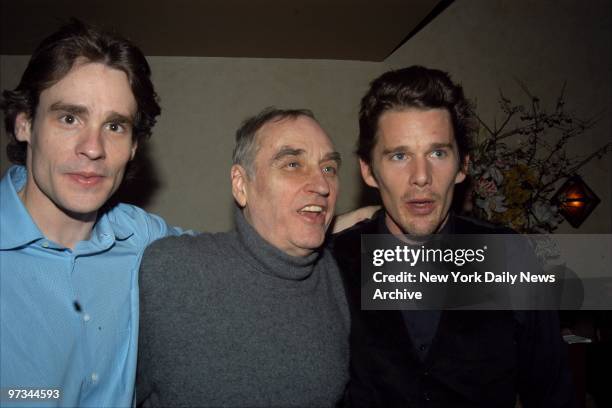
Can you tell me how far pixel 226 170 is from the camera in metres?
3.54

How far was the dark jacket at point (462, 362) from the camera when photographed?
1.53m

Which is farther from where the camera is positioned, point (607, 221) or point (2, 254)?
point (607, 221)

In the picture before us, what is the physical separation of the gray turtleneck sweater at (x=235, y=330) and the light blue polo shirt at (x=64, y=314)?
85 millimetres

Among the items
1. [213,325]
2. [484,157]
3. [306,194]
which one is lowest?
[213,325]

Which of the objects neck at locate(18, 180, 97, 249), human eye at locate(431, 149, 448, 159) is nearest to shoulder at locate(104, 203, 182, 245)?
neck at locate(18, 180, 97, 249)

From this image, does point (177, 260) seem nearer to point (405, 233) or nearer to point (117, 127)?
point (117, 127)

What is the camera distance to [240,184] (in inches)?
67.9

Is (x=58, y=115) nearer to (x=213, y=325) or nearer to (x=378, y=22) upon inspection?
(x=213, y=325)

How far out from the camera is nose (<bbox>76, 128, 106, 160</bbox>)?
1.37 metres

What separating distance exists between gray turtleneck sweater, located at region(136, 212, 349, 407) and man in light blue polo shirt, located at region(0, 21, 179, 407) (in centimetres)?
10

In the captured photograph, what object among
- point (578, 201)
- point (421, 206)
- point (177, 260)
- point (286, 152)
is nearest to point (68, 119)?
point (177, 260)

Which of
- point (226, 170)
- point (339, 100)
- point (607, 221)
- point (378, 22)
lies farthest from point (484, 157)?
point (607, 221)

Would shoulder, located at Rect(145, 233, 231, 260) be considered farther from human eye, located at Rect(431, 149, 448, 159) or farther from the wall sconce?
the wall sconce

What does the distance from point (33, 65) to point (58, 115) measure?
0.89 ft
